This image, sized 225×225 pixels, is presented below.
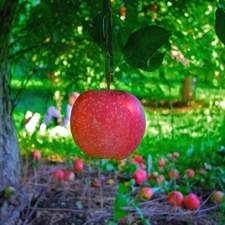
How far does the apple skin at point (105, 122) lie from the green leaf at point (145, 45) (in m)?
0.07

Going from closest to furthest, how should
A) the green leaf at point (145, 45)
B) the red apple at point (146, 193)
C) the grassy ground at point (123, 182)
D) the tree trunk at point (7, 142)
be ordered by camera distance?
the green leaf at point (145, 45) → the tree trunk at point (7, 142) → the grassy ground at point (123, 182) → the red apple at point (146, 193)

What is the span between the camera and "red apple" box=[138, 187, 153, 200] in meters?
2.05

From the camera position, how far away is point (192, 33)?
81.7 inches

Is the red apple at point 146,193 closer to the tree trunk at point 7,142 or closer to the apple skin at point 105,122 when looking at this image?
the tree trunk at point 7,142

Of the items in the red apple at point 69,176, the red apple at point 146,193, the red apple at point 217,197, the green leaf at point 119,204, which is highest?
the green leaf at point 119,204

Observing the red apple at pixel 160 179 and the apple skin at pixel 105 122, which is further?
the red apple at pixel 160 179

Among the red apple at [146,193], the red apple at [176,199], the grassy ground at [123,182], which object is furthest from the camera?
the red apple at [146,193]

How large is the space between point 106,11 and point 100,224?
1.33 m

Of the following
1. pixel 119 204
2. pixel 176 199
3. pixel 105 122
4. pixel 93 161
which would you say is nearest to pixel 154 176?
pixel 176 199

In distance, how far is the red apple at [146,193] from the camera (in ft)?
6.73

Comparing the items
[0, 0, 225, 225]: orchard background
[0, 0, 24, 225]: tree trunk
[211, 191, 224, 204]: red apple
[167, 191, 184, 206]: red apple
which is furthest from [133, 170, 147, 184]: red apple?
[0, 0, 24, 225]: tree trunk

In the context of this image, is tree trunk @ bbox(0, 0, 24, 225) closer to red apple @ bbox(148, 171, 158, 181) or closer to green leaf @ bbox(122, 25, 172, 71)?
red apple @ bbox(148, 171, 158, 181)

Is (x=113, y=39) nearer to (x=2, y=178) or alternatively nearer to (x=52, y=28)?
(x=2, y=178)

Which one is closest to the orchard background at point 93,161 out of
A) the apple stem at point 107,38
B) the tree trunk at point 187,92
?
the apple stem at point 107,38
